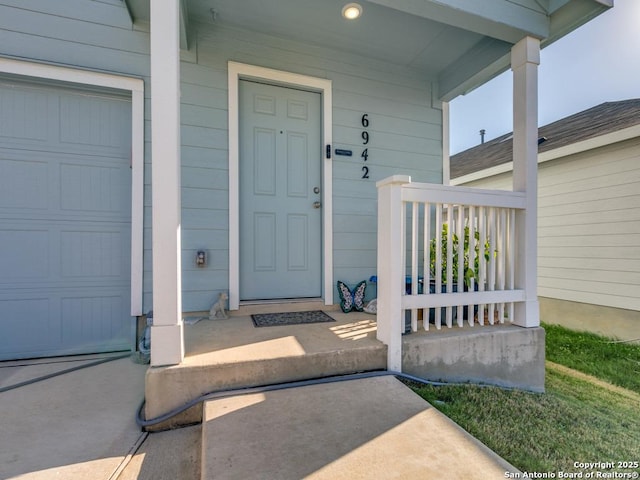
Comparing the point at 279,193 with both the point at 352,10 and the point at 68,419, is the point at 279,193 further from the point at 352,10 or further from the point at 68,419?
the point at 68,419

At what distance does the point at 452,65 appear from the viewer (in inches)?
122

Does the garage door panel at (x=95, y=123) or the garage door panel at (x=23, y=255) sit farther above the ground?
the garage door panel at (x=95, y=123)

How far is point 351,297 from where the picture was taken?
276cm

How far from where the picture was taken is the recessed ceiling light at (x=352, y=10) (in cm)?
A: 229

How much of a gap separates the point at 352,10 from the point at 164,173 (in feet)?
6.37

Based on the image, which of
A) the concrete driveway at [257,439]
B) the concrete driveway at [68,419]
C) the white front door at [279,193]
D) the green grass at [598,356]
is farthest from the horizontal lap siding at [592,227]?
the concrete driveway at [68,419]

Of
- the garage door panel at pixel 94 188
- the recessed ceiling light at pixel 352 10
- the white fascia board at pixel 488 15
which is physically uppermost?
the recessed ceiling light at pixel 352 10

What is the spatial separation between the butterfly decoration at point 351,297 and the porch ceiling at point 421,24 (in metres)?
2.17

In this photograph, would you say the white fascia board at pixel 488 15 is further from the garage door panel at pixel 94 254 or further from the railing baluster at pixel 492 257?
the garage door panel at pixel 94 254

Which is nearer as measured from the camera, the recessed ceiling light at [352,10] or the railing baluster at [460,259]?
the railing baluster at [460,259]

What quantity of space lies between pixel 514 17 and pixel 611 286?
371 cm

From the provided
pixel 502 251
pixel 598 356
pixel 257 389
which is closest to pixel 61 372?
pixel 257 389

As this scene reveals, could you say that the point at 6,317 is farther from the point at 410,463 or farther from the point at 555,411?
the point at 555,411

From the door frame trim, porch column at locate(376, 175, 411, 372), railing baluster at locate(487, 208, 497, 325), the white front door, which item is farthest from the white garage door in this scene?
railing baluster at locate(487, 208, 497, 325)
